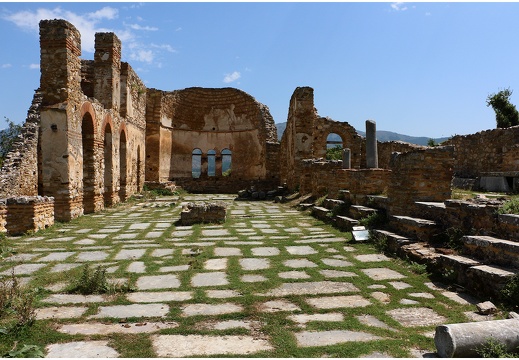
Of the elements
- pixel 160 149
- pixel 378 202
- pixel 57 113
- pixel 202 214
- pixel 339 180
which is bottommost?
pixel 202 214

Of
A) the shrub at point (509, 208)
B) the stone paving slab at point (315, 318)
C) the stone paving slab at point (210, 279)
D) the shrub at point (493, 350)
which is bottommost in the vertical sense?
the stone paving slab at point (315, 318)

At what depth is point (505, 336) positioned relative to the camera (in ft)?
9.27

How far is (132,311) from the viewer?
3.77m

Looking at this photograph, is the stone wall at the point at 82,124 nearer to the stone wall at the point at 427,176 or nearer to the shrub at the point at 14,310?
the shrub at the point at 14,310

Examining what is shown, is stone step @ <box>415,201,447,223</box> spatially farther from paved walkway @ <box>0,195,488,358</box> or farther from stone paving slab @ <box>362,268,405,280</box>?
stone paving slab @ <box>362,268,405,280</box>

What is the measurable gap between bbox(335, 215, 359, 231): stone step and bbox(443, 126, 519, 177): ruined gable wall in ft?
28.4

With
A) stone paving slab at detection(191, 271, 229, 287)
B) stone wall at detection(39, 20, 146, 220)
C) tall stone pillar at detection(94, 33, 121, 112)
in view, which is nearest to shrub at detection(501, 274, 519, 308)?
stone paving slab at detection(191, 271, 229, 287)

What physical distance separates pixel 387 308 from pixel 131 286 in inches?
110

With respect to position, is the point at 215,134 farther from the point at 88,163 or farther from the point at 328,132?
the point at 88,163

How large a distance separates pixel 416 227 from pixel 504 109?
27400mm

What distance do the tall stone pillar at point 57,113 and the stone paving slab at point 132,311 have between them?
762 cm

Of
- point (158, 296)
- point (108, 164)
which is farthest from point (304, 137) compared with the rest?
point (158, 296)

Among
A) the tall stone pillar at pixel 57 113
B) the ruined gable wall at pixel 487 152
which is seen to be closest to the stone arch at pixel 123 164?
the tall stone pillar at pixel 57 113

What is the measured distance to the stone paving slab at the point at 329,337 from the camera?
3.06 metres
